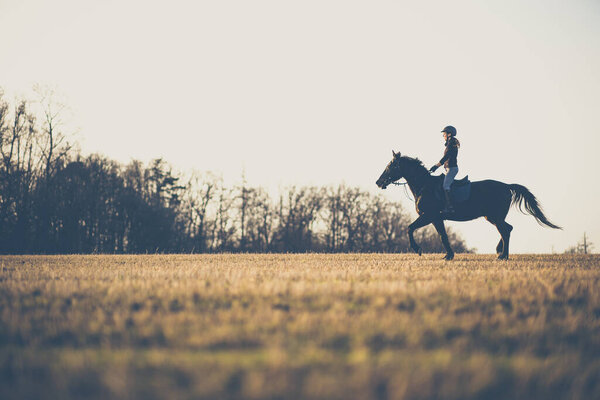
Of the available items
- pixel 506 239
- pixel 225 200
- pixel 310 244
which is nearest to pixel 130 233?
pixel 225 200

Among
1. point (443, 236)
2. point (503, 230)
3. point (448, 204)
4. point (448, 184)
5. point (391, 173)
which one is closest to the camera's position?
point (448, 184)

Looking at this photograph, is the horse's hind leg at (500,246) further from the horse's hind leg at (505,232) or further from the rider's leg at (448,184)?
the rider's leg at (448,184)

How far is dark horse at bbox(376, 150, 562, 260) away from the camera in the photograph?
501 inches

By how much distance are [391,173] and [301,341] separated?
424 inches

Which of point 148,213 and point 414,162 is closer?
point 414,162

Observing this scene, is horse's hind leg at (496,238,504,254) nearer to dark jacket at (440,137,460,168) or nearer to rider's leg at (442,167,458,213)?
rider's leg at (442,167,458,213)

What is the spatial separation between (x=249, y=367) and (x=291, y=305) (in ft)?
6.07

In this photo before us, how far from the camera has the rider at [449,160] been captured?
12.4 metres

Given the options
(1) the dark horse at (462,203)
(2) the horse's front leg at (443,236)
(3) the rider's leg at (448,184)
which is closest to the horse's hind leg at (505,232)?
(1) the dark horse at (462,203)

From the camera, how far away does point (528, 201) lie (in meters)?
13.3

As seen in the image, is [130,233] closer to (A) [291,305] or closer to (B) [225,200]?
(B) [225,200]

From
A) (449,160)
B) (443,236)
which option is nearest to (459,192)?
(449,160)

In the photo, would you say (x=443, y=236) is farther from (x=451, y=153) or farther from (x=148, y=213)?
(x=148, y=213)

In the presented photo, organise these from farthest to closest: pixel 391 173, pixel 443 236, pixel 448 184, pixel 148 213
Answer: pixel 148 213, pixel 391 173, pixel 443 236, pixel 448 184
